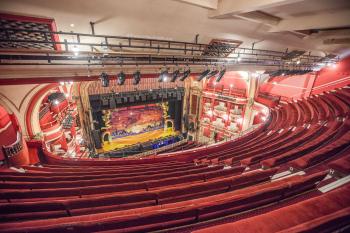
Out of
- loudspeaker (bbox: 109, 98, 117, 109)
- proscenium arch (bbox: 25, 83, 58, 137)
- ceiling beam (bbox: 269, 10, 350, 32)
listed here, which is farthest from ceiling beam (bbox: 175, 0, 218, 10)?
loudspeaker (bbox: 109, 98, 117, 109)

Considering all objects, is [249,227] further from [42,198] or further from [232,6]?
[232,6]

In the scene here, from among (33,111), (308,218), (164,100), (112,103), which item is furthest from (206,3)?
(164,100)

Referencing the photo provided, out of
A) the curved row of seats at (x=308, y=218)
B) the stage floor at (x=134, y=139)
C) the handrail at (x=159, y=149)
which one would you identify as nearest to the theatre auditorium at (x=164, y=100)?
the curved row of seats at (x=308, y=218)

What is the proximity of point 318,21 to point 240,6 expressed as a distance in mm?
3377

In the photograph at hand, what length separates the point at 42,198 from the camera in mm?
2730

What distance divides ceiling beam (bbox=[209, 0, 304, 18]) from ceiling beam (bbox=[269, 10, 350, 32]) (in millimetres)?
2950

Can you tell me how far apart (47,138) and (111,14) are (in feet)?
24.6

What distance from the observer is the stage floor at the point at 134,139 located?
16.3m

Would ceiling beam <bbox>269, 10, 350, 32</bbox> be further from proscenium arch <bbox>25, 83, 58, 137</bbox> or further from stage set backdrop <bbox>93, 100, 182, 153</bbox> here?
stage set backdrop <bbox>93, 100, 182, 153</bbox>

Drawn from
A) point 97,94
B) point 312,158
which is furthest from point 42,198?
point 97,94

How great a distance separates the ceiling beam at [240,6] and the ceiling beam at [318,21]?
2.95 m

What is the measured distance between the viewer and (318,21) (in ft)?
17.8

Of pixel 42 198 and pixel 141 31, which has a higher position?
pixel 141 31

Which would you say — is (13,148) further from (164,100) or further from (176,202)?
(164,100)
